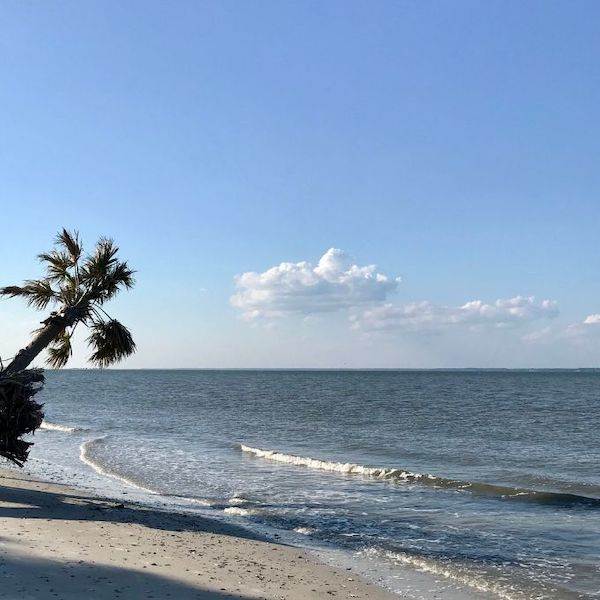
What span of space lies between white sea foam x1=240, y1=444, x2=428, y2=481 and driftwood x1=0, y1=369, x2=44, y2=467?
41.2 ft

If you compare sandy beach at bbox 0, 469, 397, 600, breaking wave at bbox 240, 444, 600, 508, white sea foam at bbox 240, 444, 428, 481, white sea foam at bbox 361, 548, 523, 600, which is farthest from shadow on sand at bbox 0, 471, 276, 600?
white sea foam at bbox 240, 444, 428, 481

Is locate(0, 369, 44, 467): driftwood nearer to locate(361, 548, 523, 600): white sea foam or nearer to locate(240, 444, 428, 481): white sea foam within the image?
locate(361, 548, 523, 600): white sea foam

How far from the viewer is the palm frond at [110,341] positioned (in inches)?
754

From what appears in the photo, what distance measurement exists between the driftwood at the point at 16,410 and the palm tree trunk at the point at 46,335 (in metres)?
1.04

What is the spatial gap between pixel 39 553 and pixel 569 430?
38.1m

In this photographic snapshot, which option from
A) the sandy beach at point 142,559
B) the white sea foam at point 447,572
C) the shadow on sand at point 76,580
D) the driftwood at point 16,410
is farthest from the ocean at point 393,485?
the shadow on sand at point 76,580

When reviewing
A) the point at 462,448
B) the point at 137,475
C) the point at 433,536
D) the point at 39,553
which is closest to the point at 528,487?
the point at 433,536

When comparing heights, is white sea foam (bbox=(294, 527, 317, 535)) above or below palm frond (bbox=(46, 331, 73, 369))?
below

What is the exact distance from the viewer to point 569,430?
135 feet

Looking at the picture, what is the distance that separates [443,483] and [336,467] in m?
4.86

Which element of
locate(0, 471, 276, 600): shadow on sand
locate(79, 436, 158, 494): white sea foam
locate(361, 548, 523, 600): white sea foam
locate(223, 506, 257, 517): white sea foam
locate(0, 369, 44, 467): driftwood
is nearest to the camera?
locate(0, 471, 276, 600): shadow on sand

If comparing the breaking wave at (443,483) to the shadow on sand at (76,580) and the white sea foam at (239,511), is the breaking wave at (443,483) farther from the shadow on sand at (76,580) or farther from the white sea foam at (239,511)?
the shadow on sand at (76,580)

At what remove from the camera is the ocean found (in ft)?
42.5

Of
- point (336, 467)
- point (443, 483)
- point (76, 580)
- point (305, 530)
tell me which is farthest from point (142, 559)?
point (336, 467)
